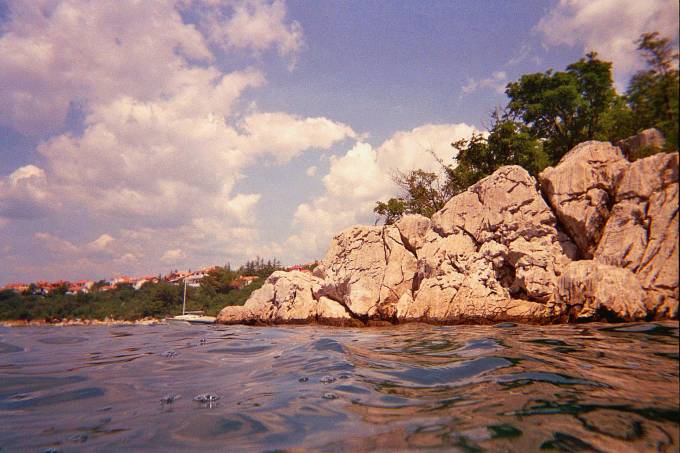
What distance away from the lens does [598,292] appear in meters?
7.89

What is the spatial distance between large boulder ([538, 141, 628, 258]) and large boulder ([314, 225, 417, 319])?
6.77 m

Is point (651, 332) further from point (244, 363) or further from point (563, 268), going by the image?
point (563, 268)

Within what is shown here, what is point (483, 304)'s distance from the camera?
40.4 feet

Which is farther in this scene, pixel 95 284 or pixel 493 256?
pixel 95 284

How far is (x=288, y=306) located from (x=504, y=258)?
11263 mm

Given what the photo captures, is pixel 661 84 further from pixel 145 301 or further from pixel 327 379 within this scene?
pixel 145 301

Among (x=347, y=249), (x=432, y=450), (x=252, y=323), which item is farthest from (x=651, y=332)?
(x=252, y=323)

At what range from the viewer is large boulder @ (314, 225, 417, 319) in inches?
628

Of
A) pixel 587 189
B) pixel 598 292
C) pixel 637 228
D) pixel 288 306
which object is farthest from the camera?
pixel 288 306

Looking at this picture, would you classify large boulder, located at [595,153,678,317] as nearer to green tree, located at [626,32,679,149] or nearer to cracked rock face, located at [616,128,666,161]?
cracked rock face, located at [616,128,666,161]

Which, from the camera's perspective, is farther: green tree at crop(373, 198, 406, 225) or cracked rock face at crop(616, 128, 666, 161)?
green tree at crop(373, 198, 406, 225)

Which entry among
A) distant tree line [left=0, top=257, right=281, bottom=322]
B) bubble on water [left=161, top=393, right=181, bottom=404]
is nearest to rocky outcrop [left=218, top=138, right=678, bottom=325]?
bubble on water [left=161, top=393, right=181, bottom=404]

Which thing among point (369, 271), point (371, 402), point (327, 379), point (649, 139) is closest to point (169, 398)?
point (327, 379)

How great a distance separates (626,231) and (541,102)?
15.6 metres
